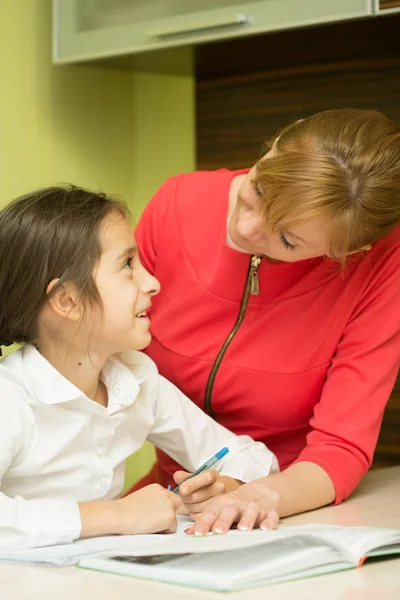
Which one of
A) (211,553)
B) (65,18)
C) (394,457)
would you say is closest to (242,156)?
(65,18)

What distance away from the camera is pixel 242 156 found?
2.21 metres

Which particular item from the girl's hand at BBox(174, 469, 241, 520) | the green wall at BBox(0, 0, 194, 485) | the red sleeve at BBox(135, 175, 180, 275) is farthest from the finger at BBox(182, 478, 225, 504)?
the green wall at BBox(0, 0, 194, 485)

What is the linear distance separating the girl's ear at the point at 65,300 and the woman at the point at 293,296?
28cm

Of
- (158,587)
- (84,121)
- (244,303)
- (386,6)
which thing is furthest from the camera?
(84,121)

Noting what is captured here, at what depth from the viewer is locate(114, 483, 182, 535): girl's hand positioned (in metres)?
1.09

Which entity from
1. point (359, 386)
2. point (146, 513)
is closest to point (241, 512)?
point (146, 513)

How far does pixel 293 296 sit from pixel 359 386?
20 cm

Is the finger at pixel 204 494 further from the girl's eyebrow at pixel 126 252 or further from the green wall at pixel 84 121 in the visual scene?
the green wall at pixel 84 121

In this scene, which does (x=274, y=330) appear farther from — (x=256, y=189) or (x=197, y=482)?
(x=197, y=482)

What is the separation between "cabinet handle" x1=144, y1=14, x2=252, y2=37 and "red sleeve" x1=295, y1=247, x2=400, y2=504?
61 cm

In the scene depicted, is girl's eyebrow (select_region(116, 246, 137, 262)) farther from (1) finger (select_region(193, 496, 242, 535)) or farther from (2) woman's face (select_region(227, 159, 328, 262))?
(1) finger (select_region(193, 496, 242, 535))

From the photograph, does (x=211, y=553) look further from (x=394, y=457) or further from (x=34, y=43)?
(x=34, y=43)

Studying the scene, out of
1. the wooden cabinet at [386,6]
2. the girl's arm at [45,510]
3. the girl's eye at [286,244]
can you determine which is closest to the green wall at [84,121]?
the wooden cabinet at [386,6]

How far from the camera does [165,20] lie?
1888 mm
